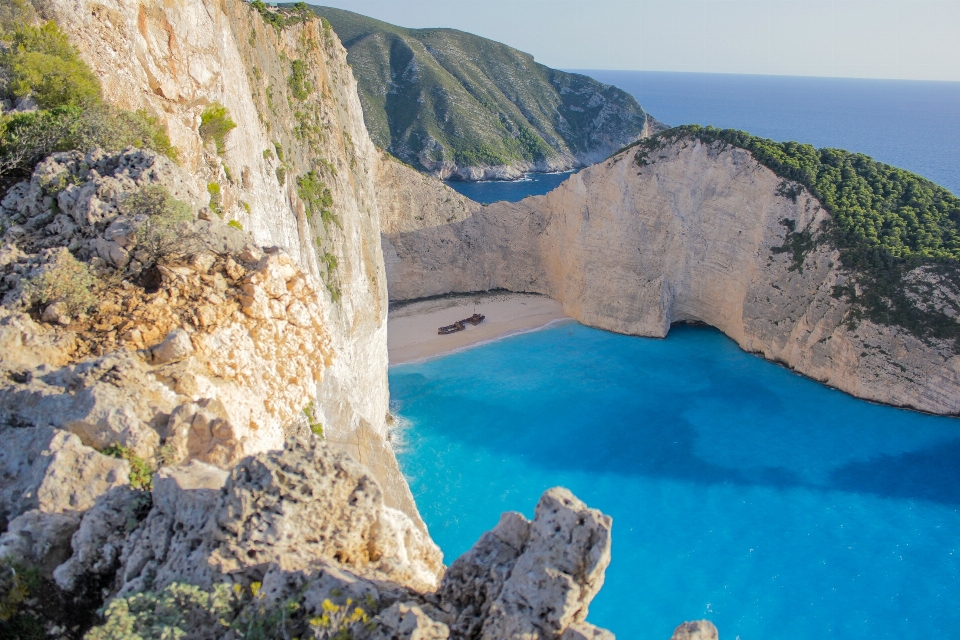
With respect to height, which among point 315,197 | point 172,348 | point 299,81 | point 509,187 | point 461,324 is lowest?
point 461,324

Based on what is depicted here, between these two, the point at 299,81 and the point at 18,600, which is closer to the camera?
the point at 18,600

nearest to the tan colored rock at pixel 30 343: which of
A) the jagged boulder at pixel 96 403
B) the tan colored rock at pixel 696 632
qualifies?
the jagged boulder at pixel 96 403

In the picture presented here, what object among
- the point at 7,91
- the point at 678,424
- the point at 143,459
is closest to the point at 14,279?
the point at 143,459

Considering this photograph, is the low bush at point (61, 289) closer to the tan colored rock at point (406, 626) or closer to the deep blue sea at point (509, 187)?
the tan colored rock at point (406, 626)

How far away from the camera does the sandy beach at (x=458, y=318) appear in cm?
2788

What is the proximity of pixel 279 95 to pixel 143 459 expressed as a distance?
1272 cm

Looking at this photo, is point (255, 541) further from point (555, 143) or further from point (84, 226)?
point (555, 143)

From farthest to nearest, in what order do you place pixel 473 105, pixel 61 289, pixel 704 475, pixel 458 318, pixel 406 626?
pixel 473 105
pixel 458 318
pixel 704 475
pixel 61 289
pixel 406 626

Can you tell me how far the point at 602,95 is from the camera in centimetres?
9069

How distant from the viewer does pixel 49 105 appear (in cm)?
750

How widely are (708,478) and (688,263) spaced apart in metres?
12.1

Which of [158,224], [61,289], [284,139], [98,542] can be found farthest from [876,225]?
[98,542]

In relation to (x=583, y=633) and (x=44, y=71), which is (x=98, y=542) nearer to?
(x=583, y=633)

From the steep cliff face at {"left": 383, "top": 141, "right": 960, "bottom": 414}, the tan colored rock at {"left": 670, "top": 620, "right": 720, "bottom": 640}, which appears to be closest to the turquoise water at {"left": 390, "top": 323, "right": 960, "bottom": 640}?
the steep cliff face at {"left": 383, "top": 141, "right": 960, "bottom": 414}
